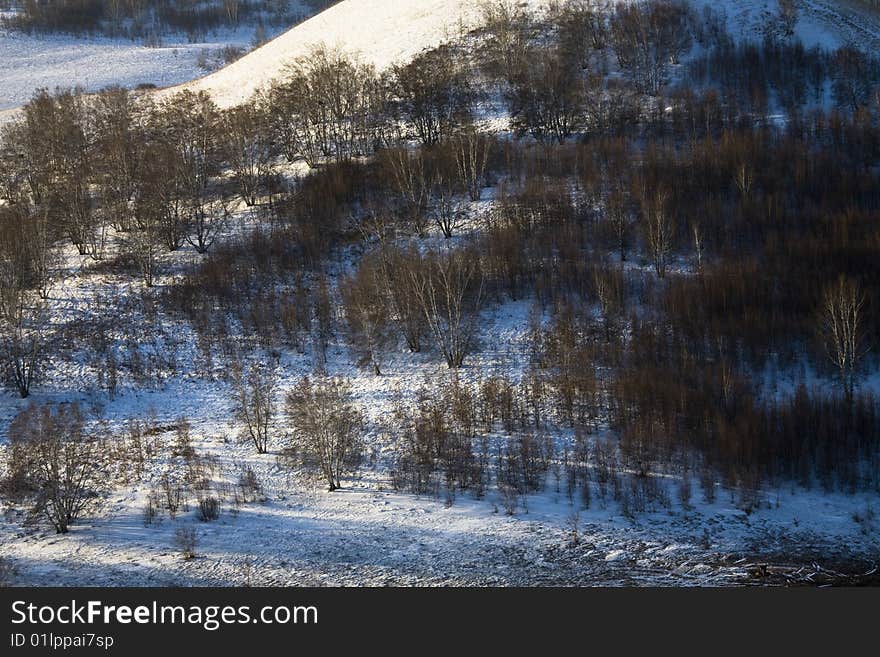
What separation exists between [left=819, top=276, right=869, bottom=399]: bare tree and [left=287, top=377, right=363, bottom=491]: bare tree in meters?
15.3

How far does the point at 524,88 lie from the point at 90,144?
26.9 m

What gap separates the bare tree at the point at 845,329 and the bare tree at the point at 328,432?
1533cm

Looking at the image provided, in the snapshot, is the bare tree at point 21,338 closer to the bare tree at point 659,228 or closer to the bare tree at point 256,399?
the bare tree at point 256,399

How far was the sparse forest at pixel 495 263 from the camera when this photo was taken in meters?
21.7

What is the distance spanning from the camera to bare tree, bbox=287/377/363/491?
21.1 meters

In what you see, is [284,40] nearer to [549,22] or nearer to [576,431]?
[549,22]

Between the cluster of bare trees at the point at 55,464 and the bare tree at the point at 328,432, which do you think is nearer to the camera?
the cluster of bare trees at the point at 55,464

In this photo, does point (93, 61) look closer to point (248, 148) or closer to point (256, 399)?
point (248, 148)

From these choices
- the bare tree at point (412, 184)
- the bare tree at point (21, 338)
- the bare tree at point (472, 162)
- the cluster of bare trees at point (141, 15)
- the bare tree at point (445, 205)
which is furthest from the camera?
the cluster of bare trees at point (141, 15)

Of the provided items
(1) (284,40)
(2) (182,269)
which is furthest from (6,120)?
(2) (182,269)

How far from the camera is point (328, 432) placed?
21578 millimetres

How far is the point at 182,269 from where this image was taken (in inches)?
1337

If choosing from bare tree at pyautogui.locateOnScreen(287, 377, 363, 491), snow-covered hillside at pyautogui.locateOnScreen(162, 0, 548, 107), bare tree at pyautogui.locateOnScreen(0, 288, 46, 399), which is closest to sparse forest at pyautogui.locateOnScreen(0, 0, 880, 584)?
bare tree at pyautogui.locateOnScreen(287, 377, 363, 491)

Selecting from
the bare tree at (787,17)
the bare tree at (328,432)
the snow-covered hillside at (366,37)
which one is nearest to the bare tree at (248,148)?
the snow-covered hillside at (366,37)
